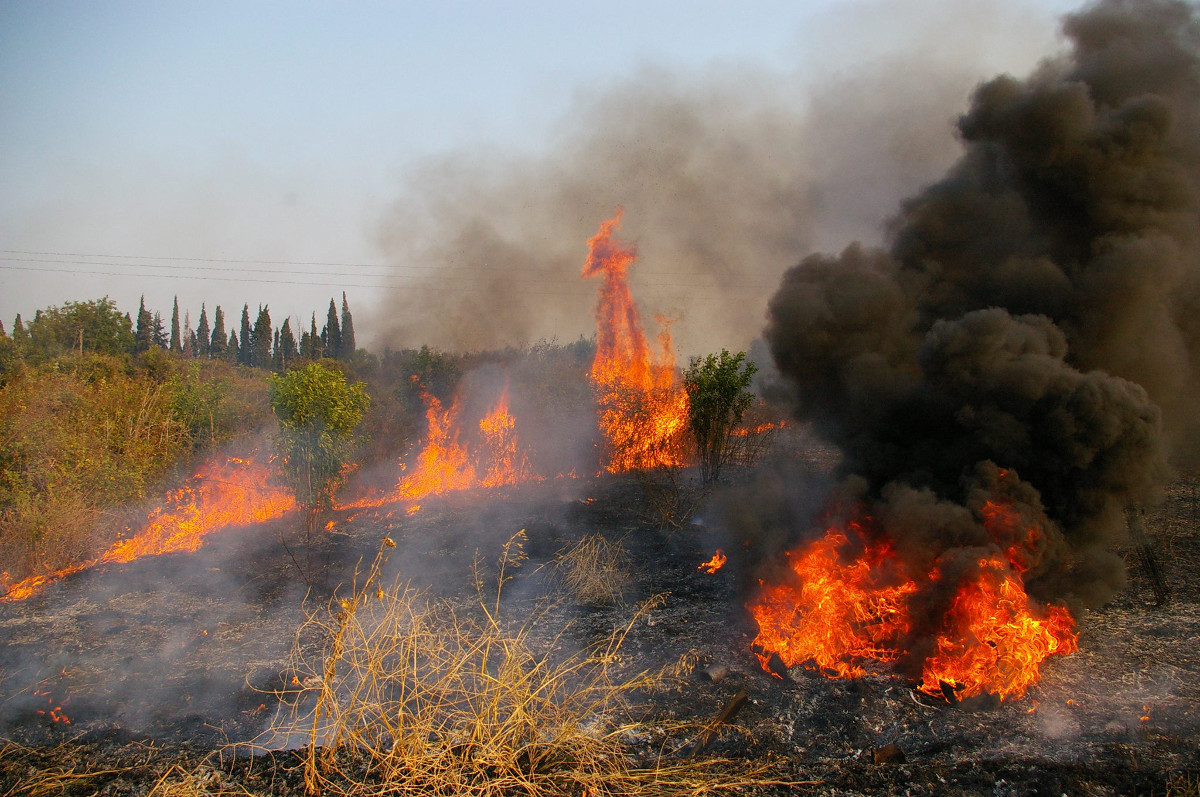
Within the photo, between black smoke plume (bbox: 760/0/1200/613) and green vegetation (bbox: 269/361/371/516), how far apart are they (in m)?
9.56

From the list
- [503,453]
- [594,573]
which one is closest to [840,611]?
[594,573]

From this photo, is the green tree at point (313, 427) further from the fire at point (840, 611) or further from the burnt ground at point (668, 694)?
the fire at point (840, 611)

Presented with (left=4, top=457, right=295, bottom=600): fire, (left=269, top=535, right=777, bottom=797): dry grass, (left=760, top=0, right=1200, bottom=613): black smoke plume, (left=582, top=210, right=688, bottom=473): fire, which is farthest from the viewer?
(left=582, top=210, right=688, bottom=473): fire

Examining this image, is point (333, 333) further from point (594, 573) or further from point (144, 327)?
point (594, 573)

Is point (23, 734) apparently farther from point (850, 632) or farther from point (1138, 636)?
point (1138, 636)

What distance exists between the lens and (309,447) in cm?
1423

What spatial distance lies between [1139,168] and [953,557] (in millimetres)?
6389

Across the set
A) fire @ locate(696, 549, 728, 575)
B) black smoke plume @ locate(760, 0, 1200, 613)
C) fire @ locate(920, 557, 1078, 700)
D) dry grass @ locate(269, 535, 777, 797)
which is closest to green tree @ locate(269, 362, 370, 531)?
dry grass @ locate(269, 535, 777, 797)

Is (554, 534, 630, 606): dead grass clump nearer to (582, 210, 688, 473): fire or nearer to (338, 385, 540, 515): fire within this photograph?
(338, 385, 540, 515): fire

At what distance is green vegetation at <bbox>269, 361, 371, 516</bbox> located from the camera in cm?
1390

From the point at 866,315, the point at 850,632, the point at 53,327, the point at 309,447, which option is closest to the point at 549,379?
the point at 309,447

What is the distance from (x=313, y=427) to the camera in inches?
558

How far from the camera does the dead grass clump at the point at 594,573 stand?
9867 mm

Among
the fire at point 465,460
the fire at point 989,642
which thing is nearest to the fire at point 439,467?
the fire at point 465,460
